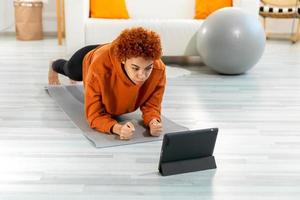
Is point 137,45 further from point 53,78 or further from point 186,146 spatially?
point 53,78

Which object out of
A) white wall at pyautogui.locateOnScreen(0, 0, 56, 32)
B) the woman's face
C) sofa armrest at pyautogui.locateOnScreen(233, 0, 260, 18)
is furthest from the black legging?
white wall at pyautogui.locateOnScreen(0, 0, 56, 32)

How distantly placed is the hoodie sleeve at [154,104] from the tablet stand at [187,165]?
41 centimetres

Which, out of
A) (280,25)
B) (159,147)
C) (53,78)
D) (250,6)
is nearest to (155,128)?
(159,147)

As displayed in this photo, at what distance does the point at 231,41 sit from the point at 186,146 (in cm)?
170

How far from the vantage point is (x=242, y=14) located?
3.26 m

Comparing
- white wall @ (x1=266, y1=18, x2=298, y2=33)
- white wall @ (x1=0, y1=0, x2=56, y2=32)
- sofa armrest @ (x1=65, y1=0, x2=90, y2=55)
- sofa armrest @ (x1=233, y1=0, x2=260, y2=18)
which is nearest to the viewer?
sofa armrest @ (x1=65, y1=0, x2=90, y2=55)

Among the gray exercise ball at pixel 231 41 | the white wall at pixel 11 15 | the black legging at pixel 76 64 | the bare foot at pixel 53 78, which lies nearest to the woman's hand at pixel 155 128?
the black legging at pixel 76 64

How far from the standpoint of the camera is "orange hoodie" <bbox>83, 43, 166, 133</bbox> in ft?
6.28

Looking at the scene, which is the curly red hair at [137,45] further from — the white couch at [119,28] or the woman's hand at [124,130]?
the white couch at [119,28]

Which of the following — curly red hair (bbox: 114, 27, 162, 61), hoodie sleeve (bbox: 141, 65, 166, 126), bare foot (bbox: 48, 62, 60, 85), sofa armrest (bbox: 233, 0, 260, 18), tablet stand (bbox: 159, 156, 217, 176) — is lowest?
bare foot (bbox: 48, 62, 60, 85)

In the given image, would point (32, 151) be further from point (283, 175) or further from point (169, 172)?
point (283, 175)

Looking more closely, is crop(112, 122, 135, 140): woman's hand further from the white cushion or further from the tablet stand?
the white cushion

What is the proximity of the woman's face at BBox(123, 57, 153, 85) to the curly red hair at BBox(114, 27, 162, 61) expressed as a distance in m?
0.02

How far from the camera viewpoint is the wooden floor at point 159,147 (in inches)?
59.7
